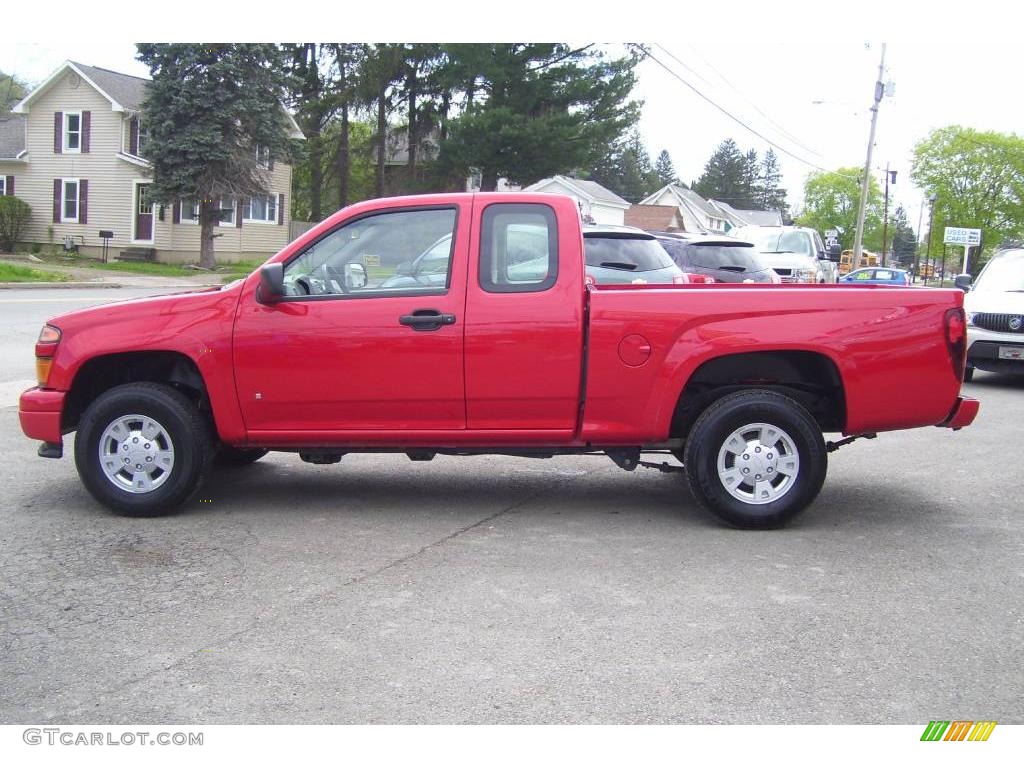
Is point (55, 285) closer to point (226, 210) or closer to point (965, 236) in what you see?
point (226, 210)

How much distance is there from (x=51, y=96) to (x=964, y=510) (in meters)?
42.9

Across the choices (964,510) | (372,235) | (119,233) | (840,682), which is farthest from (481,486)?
(119,233)

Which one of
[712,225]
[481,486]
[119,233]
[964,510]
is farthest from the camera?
[712,225]

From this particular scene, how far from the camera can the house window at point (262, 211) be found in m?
44.2

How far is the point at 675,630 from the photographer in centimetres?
452

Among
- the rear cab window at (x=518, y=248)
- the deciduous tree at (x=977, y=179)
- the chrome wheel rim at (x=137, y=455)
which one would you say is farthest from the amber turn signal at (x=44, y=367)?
the deciduous tree at (x=977, y=179)

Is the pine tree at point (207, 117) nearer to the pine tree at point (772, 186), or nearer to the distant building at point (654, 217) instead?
the distant building at point (654, 217)

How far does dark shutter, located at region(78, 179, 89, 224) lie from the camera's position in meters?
41.4

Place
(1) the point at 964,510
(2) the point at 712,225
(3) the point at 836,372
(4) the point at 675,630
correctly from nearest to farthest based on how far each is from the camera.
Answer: (4) the point at 675,630 → (3) the point at 836,372 → (1) the point at 964,510 → (2) the point at 712,225

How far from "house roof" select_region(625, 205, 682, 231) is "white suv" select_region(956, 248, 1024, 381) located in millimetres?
65500

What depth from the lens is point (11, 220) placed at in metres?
40.9

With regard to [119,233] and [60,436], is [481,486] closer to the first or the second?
[60,436]
